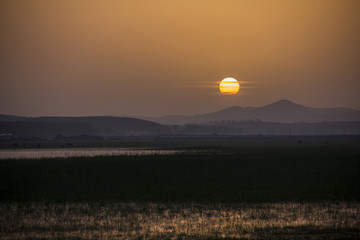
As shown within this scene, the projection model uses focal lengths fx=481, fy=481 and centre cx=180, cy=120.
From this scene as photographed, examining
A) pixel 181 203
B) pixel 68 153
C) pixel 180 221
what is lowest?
pixel 180 221

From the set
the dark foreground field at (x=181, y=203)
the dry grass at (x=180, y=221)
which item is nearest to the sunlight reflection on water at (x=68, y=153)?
the dark foreground field at (x=181, y=203)

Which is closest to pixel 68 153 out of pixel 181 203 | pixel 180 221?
pixel 181 203

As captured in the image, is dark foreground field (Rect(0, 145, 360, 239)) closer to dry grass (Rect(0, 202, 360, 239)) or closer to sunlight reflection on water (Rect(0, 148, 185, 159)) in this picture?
dry grass (Rect(0, 202, 360, 239))

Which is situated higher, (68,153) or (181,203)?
(68,153)

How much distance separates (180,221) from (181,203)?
6.75 meters

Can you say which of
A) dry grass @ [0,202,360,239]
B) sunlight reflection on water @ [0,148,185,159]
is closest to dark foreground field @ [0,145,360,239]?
dry grass @ [0,202,360,239]

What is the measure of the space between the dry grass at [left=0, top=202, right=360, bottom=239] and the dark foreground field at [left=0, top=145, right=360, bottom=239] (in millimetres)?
45

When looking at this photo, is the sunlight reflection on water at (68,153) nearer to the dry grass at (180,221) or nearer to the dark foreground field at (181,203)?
the dark foreground field at (181,203)

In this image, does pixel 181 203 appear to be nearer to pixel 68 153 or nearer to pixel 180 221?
pixel 180 221

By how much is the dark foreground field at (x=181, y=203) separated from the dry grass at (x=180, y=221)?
0.15ft

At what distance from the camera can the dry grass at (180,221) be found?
70.3 feet

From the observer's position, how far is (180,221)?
81.7ft

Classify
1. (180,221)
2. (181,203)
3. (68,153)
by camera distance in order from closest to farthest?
(180,221), (181,203), (68,153)

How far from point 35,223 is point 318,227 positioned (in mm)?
14110
